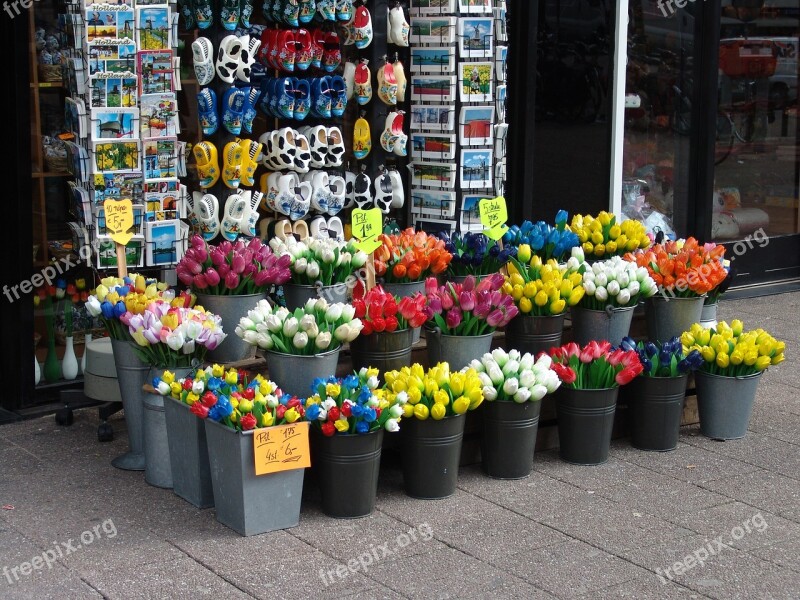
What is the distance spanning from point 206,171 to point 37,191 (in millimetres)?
868

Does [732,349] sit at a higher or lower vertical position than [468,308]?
lower

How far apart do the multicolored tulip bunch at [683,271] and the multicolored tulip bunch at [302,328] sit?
1.80 m

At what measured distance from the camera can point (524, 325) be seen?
570 cm

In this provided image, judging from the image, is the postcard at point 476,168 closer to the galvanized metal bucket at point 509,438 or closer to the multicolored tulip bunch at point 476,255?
the multicolored tulip bunch at point 476,255

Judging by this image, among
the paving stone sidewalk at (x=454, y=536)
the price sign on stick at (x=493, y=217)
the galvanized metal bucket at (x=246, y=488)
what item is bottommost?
the paving stone sidewalk at (x=454, y=536)

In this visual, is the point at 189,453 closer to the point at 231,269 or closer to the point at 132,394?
the point at 132,394

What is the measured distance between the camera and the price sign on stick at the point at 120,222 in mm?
5367

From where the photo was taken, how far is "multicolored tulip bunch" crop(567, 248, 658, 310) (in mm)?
5730

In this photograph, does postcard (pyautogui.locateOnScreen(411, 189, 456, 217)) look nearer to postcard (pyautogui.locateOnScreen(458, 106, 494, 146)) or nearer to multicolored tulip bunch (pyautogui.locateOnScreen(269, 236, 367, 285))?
postcard (pyautogui.locateOnScreen(458, 106, 494, 146))

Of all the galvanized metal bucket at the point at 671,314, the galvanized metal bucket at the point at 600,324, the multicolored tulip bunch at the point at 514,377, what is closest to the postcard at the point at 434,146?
the galvanized metal bucket at the point at 600,324

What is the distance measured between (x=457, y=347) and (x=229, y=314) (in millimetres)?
1032

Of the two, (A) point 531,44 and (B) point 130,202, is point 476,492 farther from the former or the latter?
(A) point 531,44

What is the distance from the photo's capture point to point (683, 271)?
19.8ft

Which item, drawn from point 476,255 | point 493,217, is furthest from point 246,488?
point 493,217
